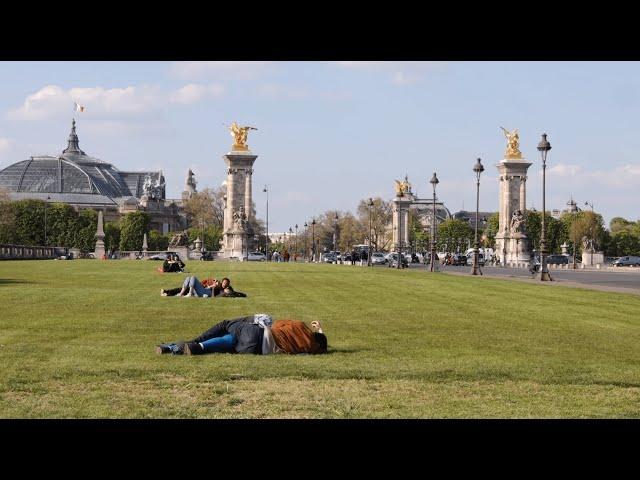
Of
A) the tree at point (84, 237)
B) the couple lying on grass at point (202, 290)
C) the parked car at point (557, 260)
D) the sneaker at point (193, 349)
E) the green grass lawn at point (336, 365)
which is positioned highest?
the tree at point (84, 237)

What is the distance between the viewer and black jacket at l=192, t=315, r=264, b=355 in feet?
52.5

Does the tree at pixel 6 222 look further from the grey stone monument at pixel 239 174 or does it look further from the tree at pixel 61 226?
the grey stone monument at pixel 239 174

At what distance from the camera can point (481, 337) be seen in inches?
790

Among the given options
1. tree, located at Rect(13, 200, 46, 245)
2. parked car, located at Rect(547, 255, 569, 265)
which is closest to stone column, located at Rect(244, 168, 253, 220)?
tree, located at Rect(13, 200, 46, 245)

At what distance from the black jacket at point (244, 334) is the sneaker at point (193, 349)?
0.75 feet

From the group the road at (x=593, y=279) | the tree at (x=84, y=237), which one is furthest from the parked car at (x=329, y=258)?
the road at (x=593, y=279)

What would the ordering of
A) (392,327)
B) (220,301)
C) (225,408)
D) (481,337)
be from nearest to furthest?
(225,408) < (481,337) < (392,327) < (220,301)

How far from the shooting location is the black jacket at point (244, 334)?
16016mm

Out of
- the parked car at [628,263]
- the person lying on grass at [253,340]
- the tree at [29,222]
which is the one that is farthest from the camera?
the tree at [29,222]
